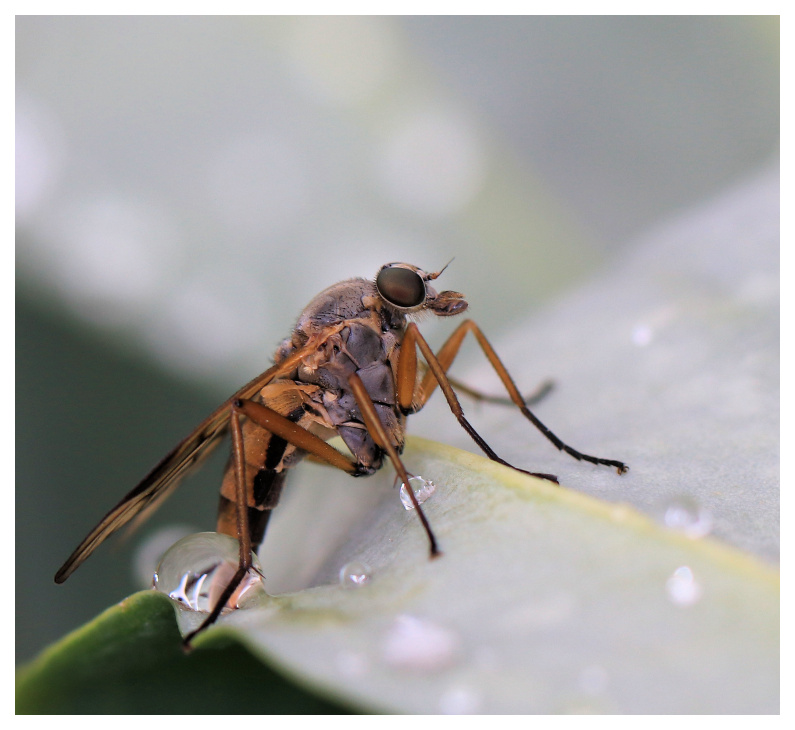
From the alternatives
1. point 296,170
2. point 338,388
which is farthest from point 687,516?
point 296,170

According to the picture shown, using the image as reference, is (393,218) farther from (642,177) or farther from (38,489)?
(38,489)

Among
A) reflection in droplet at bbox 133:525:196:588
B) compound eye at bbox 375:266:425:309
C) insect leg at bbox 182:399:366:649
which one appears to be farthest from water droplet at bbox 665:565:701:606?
reflection in droplet at bbox 133:525:196:588

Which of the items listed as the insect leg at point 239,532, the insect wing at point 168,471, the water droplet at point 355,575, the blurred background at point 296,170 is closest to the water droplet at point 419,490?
the water droplet at point 355,575

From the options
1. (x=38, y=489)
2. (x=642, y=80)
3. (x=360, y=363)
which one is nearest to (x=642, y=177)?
(x=642, y=80)

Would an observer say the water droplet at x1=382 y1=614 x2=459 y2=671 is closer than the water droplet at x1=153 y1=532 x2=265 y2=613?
Yes

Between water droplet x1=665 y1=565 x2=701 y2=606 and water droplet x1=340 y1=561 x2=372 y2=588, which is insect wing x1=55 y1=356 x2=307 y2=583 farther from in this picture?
water droplet x1=665 y1=565 x2=701 y2=606

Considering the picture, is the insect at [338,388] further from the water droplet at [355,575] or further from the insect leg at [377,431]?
the water droplet at [355,575]
